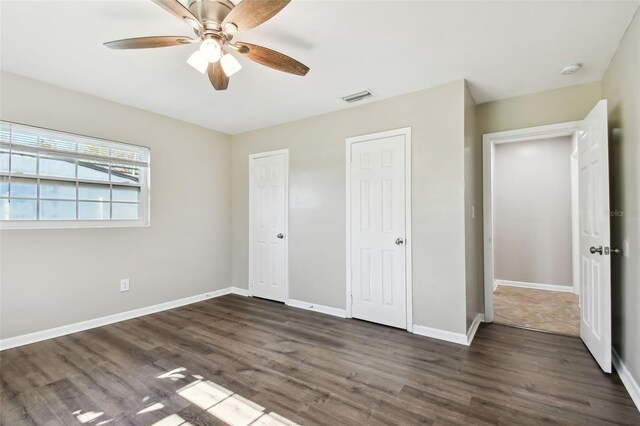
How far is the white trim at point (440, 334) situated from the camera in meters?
2.85

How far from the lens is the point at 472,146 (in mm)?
3248

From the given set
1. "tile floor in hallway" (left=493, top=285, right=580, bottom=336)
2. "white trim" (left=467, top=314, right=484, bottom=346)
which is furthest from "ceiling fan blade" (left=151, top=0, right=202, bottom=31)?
"tile floor in hallway" (left=493, top=285, right=580, bottom=336)

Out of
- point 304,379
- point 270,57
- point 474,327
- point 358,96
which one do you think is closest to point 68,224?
point 270,57

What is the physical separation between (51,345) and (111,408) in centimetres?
149

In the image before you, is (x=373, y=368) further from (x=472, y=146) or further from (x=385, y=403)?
(x=472, y=146)

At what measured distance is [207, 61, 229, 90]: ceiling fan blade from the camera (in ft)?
7.29

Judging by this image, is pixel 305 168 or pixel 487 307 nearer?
pixel 487 307

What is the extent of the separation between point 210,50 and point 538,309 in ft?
15.3

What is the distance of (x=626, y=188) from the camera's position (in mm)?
2211

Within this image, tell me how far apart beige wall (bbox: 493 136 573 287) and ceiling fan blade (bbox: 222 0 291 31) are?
5017 mm

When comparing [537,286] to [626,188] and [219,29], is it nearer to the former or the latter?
[626,188]

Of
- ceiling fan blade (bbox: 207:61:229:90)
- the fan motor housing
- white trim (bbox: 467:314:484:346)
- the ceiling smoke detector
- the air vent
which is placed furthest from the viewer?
the air vent

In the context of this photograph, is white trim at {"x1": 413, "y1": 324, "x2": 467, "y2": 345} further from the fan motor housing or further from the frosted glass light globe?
the fan motor housing

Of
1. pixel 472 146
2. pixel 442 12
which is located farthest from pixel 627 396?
pixel 442 12
